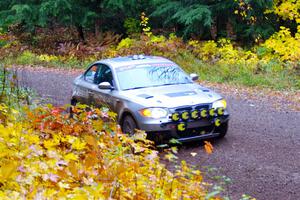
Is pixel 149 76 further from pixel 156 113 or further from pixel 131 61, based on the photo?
pixel 156 113

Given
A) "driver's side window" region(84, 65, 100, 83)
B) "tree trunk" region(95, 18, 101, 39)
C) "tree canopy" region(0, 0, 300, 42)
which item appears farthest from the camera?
"tree trunk" region(95, 18, 101, 39)

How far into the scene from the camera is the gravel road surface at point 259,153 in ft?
21.2

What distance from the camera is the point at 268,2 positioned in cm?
1920

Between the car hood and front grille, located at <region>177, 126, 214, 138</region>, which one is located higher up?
the car hood

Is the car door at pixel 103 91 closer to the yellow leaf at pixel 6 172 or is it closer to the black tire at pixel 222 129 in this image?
the black tire at pixel 222 129

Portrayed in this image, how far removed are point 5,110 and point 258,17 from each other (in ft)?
53.7

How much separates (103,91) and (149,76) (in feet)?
3.27

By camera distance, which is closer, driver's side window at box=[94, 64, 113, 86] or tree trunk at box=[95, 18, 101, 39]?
driver's side window at box=[94, 64, 113, 86]

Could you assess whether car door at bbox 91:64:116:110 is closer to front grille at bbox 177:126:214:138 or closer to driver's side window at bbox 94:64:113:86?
driver's side window at bbox 94:64:113:86

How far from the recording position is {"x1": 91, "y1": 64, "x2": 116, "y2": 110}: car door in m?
9.11

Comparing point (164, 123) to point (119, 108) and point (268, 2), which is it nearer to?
point (119, 108)

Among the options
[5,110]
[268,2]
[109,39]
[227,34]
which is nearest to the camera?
[5,110]

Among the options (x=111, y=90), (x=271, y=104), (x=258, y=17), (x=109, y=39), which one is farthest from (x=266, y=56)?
(x=111, y=90)

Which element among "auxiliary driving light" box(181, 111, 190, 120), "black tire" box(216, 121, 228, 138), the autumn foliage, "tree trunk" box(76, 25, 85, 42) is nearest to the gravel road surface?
"black tire" box(216, 121, 228, 138)
